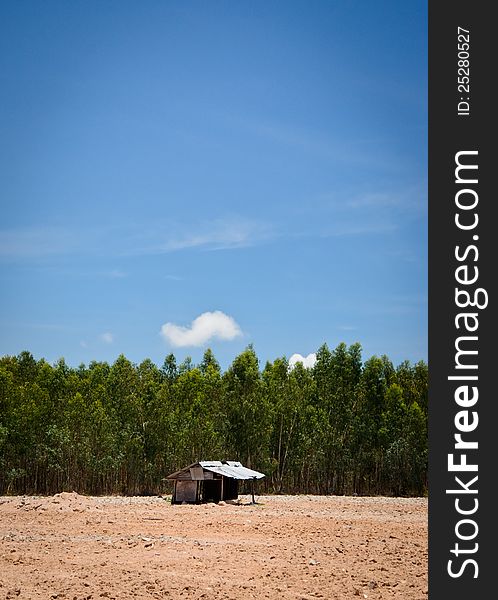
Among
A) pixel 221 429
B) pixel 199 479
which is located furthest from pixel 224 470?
pixel 221 429

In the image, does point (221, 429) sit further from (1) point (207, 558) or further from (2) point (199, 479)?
(1) point (207, 558)

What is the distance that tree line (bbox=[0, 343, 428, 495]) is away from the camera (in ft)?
165

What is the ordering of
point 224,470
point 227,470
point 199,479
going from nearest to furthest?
1. point 199,479
2. point 224,470
3. point 227,470

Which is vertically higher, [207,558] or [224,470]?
[224,470]

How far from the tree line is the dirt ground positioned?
2493cm

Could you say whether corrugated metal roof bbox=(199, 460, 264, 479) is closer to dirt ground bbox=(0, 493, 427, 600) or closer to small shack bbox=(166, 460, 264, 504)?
small shack bbox=(166, 460, 264, 504)

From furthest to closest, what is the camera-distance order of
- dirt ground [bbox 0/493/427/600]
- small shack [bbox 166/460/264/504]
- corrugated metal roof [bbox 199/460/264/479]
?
small shack [bbox 166/460/264/504] < corrugated metal roof [bbox 199/460/264/479] < dirt ground [bbox 0/493/427/600]

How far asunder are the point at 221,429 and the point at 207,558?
126ft

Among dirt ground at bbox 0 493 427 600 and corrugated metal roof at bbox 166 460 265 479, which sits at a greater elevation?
corrugated metal roof at bbox 166 460 265 479

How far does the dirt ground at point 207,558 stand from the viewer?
42.5 ft

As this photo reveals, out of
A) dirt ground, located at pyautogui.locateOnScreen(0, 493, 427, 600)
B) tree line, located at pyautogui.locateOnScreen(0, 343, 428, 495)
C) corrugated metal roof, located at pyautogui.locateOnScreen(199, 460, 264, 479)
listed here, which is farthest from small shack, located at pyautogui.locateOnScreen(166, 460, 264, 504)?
tree line, located at pyautogui.locateOnScreen(0, 343, 428, 495)

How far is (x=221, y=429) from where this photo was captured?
54.4m

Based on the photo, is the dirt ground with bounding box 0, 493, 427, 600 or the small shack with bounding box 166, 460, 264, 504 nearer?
the dirt ground with bounding box 0, 493, 427, 600

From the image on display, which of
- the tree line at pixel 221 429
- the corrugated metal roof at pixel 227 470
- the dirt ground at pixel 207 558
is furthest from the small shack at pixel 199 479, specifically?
the tree line at pixel 221 429
